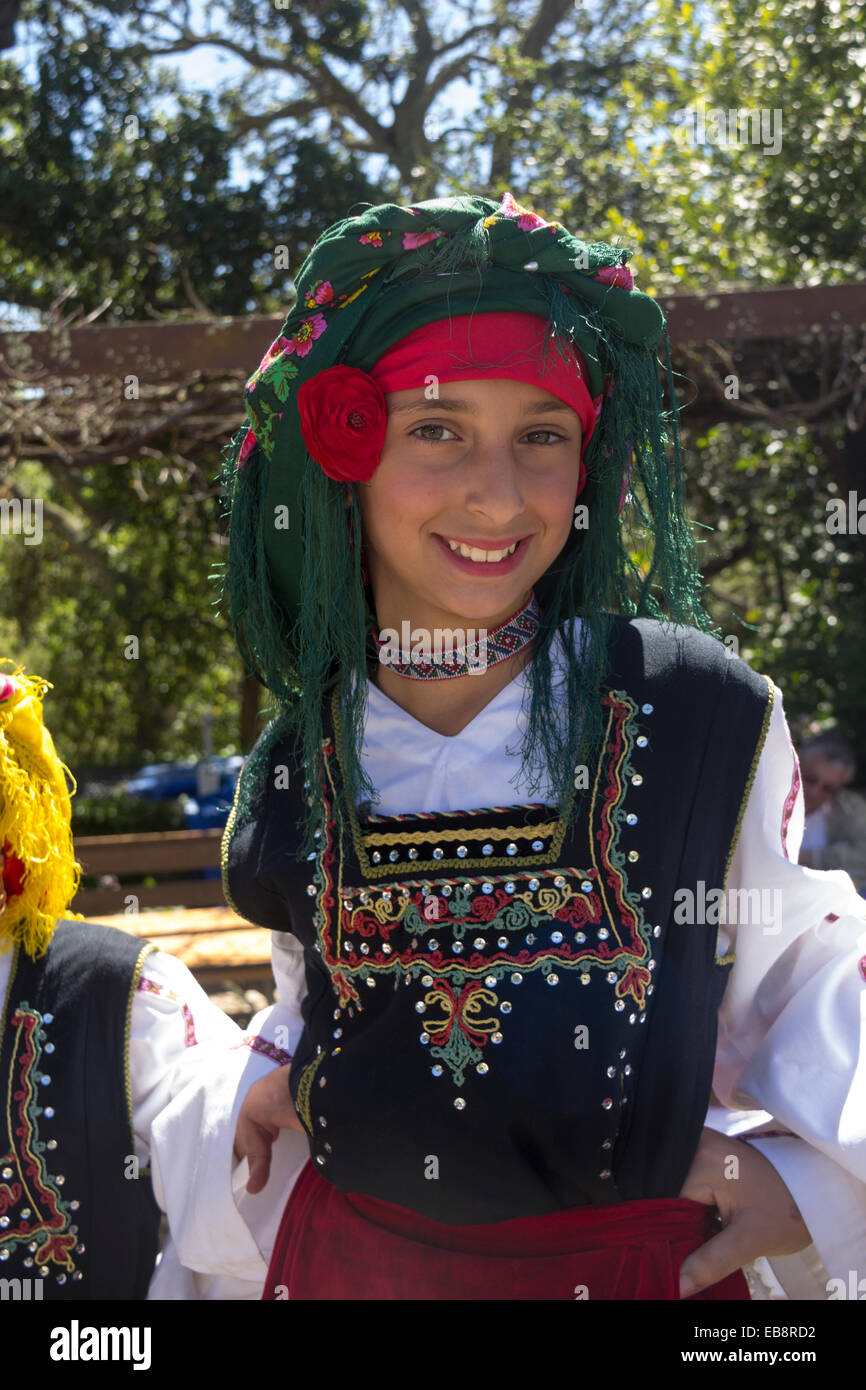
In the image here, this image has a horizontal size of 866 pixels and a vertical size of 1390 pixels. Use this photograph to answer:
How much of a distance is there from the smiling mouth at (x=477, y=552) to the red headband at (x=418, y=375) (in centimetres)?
13

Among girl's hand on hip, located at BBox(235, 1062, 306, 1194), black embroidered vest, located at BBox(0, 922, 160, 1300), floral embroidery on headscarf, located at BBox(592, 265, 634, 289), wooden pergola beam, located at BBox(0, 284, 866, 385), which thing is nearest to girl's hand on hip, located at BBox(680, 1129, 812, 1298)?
girl's hand on hip, located at BBox(235, 1062, 306, 1194)

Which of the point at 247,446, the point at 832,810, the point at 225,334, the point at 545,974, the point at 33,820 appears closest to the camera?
the point at 545,974

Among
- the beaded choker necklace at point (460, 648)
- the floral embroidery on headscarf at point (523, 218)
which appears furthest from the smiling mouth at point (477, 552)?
the floral embroidery on headscarf at point (523, 218)

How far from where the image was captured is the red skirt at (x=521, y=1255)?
133cm

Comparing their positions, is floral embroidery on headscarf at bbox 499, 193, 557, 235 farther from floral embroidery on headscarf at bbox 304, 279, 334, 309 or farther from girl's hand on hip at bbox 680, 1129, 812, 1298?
girl's hand on hip at bbox 680, 1129, 812, 1298

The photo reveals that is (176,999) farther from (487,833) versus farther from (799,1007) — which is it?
(799,1007)

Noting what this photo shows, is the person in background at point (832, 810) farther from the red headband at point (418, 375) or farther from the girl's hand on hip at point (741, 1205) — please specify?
the red headband at point (418, 375)

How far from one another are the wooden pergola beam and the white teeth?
11.0 feet

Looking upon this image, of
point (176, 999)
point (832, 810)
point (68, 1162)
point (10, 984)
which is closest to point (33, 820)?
point (10, 984)

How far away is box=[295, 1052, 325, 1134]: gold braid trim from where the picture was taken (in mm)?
1457

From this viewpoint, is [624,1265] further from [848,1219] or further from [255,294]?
[255,294]

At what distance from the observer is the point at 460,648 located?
1494 millimetres

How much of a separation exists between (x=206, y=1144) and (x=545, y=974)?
60 centimetres

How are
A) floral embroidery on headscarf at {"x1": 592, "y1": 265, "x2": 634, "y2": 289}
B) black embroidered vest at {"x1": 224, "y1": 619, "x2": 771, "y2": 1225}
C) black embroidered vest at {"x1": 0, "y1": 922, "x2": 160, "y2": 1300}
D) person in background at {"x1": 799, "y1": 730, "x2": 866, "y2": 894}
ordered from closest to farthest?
black embroidered vest at {"x1": 224, "y1": 619, "x2": 771, "y2": 1225} < floral embroidery on headscarf at {"x1": 592, "y1": 265, "x2": 634, "y2": 289} < black embroidered vest at {"x1": 0, "y1": 922, "x2": 160, "y2": 1300} < person in background at {"x1": 799, "y1": 730, "x2": 866, "y2": 894}
